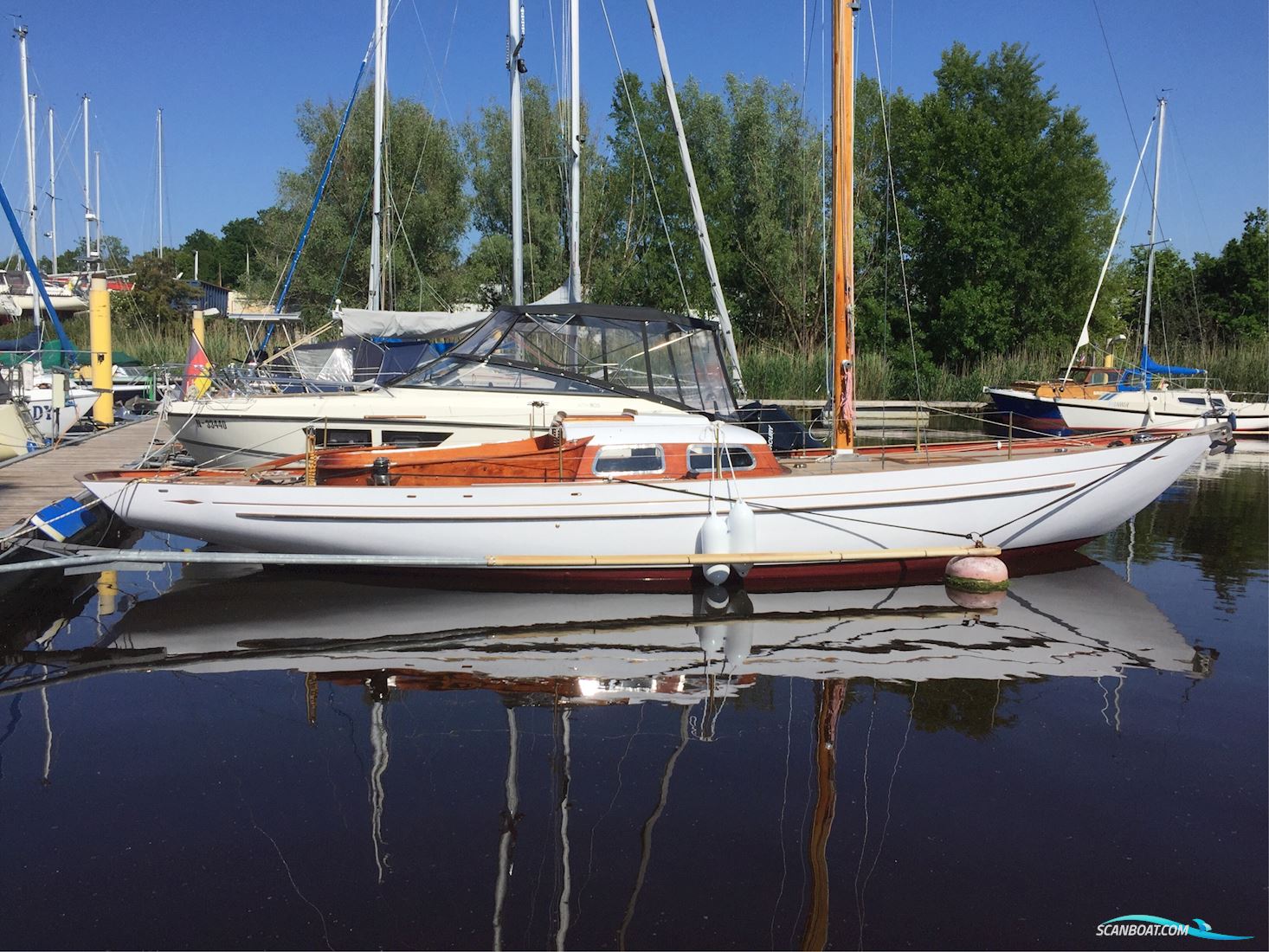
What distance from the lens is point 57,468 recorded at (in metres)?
15.1

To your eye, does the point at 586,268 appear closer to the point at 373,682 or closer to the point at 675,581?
the point at 675,581

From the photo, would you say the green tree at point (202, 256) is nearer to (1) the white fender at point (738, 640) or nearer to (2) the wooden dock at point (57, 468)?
(2) the wooden dock at point (57, 468)

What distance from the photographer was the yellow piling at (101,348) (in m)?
19.1

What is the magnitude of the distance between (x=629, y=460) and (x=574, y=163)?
999cm

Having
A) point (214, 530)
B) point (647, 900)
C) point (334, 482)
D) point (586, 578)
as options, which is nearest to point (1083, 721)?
point (647, 900)

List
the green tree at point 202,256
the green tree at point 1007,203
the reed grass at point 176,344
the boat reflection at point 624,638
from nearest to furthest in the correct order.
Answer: the boat reflection at point 624,638 < the reed grass at point 176,344 < the green tree at point 1007,203 < the green tree at point 202,256

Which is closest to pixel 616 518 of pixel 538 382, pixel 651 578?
pixel 651 578

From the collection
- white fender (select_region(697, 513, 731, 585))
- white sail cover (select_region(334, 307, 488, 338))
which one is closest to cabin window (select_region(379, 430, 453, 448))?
white fender (select_region(697, 513, 731, 585))

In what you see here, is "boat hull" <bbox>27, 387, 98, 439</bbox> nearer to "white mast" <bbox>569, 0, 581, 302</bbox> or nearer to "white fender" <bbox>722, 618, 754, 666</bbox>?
"white mast" <bbox>569, 0, 581, 302</bbox>

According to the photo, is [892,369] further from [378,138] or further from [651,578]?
[651,578]

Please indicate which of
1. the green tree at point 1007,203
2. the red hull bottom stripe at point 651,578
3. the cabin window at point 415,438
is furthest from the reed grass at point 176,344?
the green tree at point 1007,203

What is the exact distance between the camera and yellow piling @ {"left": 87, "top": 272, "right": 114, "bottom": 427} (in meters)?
19.1

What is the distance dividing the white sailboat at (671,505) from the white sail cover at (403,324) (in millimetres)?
8863

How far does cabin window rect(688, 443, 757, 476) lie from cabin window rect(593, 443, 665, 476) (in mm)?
324
